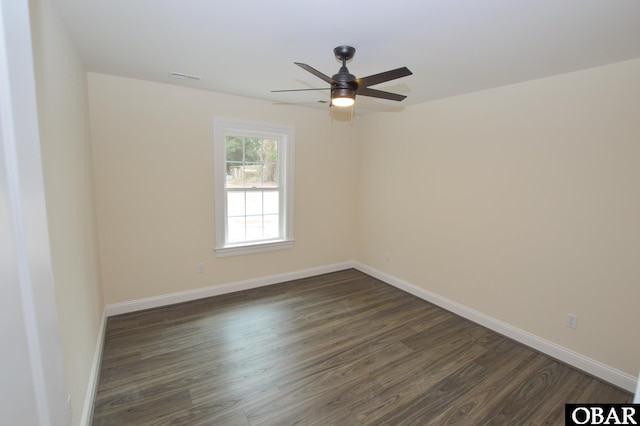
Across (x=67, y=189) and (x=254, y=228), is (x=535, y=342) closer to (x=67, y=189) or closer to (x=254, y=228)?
(x=254, y=228)

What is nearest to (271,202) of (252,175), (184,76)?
(252,175)

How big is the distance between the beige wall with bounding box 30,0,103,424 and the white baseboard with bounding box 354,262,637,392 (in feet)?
11.2

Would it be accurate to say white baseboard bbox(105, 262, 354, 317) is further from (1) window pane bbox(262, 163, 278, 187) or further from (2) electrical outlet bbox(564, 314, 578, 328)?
(2) electrical outlet bbox(564, 314, 578, 328)

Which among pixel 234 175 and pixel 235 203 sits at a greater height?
pixel 234 175

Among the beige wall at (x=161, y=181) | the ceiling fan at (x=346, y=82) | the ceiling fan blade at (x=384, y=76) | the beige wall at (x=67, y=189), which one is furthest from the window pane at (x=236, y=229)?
the ceiling fan blade at (x=384, y=76)

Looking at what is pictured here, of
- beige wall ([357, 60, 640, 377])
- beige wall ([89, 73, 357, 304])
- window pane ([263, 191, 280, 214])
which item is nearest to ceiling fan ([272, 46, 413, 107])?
beige wall ([357, 60, 640, 377])

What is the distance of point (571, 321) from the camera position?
8.46ft

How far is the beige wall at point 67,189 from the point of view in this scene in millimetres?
1421

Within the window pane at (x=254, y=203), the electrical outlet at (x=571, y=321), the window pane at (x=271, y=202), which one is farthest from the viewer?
the window pane at (x=271, y=202)

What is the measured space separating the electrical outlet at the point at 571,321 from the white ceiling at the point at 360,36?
206 cm

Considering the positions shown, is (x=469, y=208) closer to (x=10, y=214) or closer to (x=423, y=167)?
(x=423, y=167)

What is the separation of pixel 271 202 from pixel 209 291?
1400 mm

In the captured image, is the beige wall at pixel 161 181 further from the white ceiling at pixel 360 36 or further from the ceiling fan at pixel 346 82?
the ceiling fan at pixel 346 82

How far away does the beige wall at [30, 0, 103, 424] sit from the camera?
4.66ft
